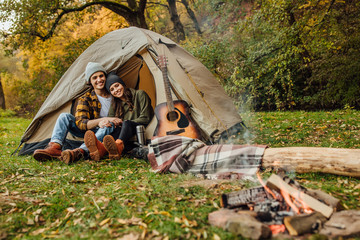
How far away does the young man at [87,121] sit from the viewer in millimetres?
3736

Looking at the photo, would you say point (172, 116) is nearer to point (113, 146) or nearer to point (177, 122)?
point (177, 122)

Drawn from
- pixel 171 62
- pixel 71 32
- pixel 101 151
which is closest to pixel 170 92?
pixel 171 62

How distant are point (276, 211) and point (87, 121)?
10.6 feet

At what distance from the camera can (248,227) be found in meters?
1.61

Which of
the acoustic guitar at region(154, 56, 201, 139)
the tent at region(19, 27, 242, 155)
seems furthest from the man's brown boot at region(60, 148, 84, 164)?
the acoustic guitar at region(154, 56, 201, 139)

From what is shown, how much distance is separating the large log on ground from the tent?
60.0 inches

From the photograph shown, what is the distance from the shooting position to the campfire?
5.34 feet

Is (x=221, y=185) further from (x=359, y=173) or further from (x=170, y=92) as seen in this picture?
(x=170, y=92)

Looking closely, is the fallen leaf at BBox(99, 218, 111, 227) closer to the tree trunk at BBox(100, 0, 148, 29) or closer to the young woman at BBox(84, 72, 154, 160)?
the young woman at BBox(84, 72, 154, 160)

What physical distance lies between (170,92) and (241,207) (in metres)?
2.62

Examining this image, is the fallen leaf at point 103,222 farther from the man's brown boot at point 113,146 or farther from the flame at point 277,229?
the man's brown boot at point 113,146

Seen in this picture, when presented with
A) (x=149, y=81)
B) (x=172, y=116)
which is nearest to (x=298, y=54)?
(x=149, y=81)

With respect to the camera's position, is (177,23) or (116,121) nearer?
(116,121)

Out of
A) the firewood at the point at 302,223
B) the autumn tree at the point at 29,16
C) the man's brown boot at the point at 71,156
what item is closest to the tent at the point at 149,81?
the man's brown boot at the point at 71,156
